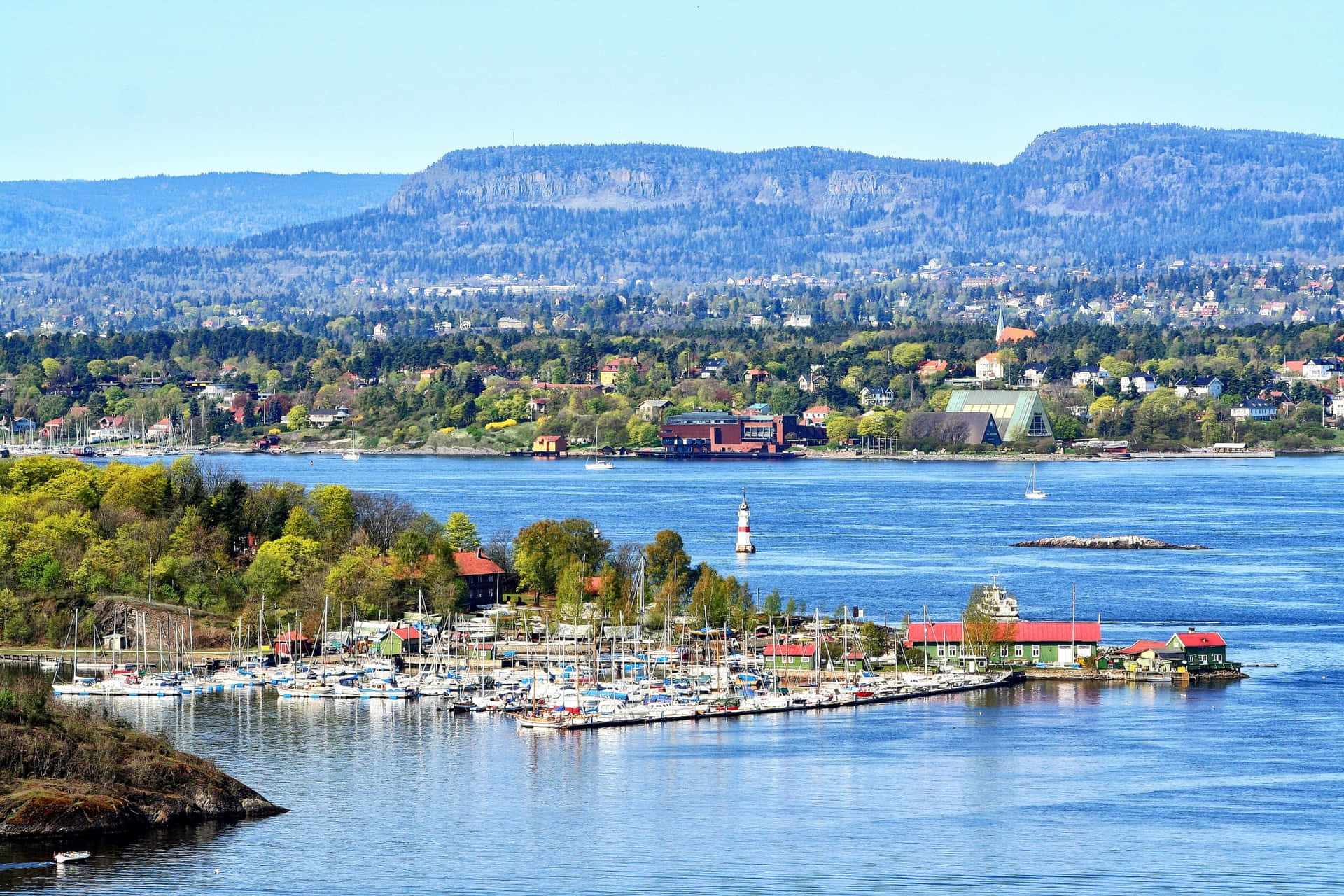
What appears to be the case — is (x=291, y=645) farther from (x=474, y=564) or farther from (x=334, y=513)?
(x=334, y=513)

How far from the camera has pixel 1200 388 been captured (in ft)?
232

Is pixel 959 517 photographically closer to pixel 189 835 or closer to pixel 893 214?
pixel 189 835

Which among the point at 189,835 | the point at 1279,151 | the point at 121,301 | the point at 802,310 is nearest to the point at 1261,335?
the point at 802,310

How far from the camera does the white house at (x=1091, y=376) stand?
7294 centimetres

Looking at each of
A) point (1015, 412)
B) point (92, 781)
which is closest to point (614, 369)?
point (1015, 412)

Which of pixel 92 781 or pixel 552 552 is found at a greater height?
pixel 552 552

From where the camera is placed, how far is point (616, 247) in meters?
188

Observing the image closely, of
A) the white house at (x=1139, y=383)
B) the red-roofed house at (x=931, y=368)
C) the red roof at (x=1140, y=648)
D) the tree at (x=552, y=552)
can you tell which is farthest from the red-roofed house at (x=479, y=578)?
the red-roofed house at (x=931, y=368)

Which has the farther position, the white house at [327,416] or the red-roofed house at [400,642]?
the white house at [327,416]

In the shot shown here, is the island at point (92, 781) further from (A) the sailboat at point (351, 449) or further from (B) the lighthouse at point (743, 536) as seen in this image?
(A) the sailboat at point (351, 449)

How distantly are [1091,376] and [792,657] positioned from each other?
52.6 meters

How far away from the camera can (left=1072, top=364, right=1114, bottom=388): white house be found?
72.9 metres

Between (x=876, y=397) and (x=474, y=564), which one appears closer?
(x=474, y=564)

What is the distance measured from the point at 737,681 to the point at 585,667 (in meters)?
1.57
